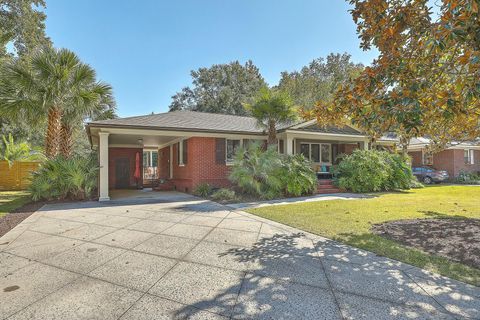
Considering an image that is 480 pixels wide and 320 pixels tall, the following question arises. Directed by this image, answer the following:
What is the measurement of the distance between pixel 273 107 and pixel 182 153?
5.86m

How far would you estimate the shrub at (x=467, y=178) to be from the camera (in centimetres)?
2041

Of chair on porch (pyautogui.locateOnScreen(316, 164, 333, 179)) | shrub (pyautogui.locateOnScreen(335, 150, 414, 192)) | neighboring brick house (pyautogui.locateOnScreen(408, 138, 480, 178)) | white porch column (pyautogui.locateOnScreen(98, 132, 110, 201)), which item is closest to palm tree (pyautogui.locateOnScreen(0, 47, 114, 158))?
white porch column (pyautogui.locateOnScreen(98, 132, 110, 201))

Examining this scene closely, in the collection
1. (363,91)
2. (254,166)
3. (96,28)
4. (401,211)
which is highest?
(96,28)

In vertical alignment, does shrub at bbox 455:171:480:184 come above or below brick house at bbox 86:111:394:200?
below

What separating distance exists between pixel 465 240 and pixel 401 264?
219 centimetres

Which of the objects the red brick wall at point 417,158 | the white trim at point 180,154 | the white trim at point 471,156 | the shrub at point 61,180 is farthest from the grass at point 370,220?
the white trim at point 471,156

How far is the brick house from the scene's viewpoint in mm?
11547

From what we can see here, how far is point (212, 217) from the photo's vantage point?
7371 millimetres

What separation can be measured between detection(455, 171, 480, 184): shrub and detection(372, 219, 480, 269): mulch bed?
58.7 feet

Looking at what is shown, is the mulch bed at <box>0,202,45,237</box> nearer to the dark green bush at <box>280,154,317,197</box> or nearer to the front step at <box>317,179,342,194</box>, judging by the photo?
the dark green bush at <box>280,154,317,197</box>

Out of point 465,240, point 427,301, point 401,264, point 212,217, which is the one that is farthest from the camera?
point 212,217

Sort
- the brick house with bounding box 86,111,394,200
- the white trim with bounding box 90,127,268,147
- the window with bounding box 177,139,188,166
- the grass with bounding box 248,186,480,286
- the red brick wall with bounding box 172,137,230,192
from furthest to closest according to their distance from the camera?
the window with bounding box 177,139,188,166 → the red brick wall with bounding box 172,137,230,192 → the brick house with bounding box 86,111,394,200 → the white trim with bounding box 90,127,268,147 → the grass with bounding box 248,186,480,286

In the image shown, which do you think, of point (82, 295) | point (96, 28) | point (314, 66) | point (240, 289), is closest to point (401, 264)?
point (240, 289)

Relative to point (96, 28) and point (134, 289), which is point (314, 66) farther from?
point (134, 289)
